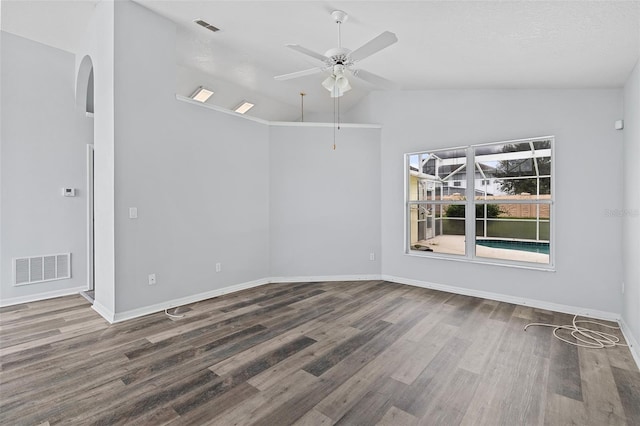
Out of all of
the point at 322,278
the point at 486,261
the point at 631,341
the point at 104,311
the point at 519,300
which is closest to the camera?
the point at 631,341

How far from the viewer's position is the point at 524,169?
4078 millimetres

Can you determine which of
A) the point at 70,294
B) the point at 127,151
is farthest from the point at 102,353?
the point at 70,294

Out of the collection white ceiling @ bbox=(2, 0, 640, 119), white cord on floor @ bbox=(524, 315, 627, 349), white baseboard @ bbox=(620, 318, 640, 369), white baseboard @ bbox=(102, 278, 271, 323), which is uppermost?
white ceiling @ bbox=(2, 0, 640, 119)

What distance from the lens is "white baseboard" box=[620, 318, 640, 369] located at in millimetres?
2598

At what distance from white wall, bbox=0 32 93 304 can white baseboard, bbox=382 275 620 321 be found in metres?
4.98

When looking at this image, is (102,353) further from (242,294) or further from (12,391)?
(242,294)

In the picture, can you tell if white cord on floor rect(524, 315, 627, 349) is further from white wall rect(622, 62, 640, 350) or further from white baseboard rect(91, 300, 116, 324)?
white baseboard rect(91, 300, 116, 324)

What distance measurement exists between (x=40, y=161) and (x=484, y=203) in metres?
6.15

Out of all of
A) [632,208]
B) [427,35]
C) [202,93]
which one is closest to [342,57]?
[427,35]

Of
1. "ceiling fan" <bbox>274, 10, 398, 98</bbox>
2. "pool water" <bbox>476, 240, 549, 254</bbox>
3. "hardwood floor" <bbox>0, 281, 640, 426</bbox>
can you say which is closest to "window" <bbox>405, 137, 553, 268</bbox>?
"pool water" <bbox>476, 240, 549, 254</bbox>

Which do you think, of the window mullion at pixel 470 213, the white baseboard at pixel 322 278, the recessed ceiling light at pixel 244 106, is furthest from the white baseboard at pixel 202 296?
the recessed ceiling light at pixel 244 106

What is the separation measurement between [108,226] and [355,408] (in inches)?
124

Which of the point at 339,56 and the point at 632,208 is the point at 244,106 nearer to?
the point at 339,56

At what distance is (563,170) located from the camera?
3.75 metres
